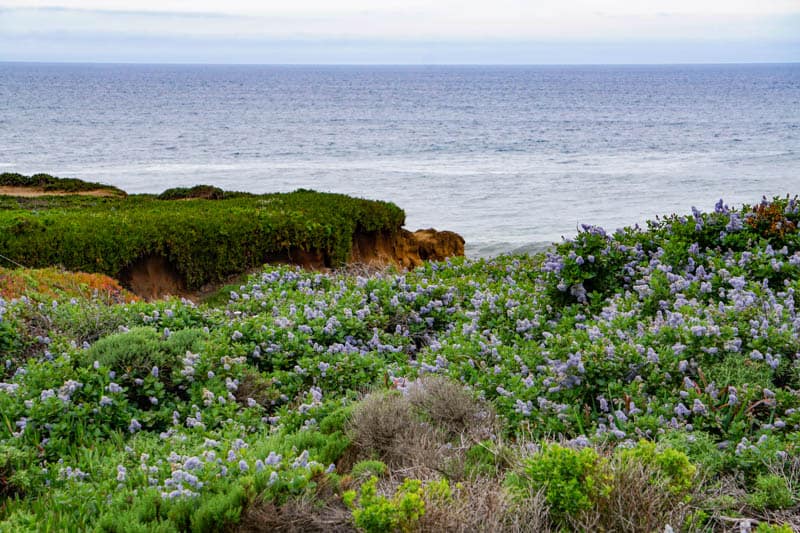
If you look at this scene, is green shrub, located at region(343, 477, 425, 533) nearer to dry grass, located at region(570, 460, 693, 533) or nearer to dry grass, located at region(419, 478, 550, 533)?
dry grass, located at region(419, 478, 550, 533)

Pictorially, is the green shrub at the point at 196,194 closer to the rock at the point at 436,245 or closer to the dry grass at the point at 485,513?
the rock at the point at 436,245

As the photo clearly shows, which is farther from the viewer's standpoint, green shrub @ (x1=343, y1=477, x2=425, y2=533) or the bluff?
the bluff

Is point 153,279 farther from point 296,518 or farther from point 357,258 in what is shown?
point 296,518

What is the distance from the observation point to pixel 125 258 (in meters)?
11.9

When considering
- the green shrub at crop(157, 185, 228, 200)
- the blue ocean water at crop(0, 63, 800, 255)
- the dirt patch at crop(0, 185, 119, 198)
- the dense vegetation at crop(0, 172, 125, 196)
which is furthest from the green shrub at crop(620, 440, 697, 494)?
the dense vegetation at crop(0, 172, 125, 196)

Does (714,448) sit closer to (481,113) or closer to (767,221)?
(767,221)

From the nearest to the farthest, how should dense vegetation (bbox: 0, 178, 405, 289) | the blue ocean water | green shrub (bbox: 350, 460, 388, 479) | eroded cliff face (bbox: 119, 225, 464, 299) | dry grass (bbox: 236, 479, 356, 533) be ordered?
dry grass (bbox: 236, 479, 356, 533), green shrub (bbox: 350, 460, 388, 479), dense vegetation (bbox: 0, 178, 405, 289), eroded cliff face (bbox: 119, 225, 464, 299), the blue ocean water

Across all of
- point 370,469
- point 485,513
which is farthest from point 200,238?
point 485,513

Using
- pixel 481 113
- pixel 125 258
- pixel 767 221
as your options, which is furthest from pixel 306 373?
pixel 481 113

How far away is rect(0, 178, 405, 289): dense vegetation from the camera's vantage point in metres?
11.7

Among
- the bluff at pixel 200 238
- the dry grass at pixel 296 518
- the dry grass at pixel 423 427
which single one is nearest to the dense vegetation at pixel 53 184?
the bluff at pixel 200 238

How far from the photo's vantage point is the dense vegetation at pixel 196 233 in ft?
38.3

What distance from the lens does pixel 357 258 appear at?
15.0m

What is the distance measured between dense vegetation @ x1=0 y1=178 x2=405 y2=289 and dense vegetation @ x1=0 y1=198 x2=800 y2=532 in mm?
4027
